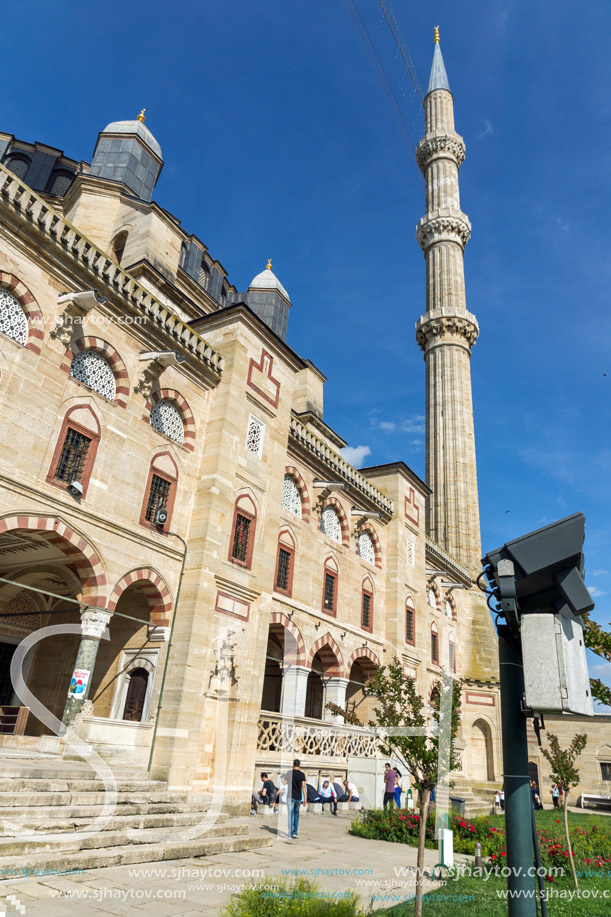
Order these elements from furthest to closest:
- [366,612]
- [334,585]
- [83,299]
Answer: [366,612]
[334,585]
[83,299]

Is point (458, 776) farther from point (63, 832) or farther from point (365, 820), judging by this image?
point (63, 832)

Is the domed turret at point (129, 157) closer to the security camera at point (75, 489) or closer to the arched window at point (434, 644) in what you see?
the security camera at point (75, 489)

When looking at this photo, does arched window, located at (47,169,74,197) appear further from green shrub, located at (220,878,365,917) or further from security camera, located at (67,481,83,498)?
green shrub, located at (220,878,365,917)

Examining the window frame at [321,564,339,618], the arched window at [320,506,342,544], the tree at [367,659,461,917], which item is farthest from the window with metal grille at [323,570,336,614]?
the tree at [367,659,461,917]

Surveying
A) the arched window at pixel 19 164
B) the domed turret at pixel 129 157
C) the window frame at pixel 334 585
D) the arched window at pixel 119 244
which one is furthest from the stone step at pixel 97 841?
the arched window at pixel 19 164

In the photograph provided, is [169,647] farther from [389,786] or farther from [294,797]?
[389,786]

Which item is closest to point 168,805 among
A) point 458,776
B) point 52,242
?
point 52,242

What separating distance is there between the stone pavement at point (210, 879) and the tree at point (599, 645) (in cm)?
350

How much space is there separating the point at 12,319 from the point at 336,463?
39.3ft

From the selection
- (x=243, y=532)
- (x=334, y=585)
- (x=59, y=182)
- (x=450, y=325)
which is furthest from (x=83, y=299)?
(x=450, y=325)

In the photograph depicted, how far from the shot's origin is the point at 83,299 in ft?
39.1

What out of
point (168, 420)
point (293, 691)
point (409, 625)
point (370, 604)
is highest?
point (168, 420)

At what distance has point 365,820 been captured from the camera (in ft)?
42.2

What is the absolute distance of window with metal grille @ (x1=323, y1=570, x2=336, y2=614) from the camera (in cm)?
1952
